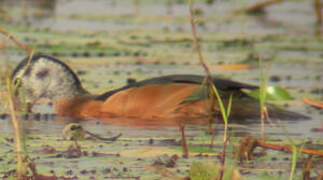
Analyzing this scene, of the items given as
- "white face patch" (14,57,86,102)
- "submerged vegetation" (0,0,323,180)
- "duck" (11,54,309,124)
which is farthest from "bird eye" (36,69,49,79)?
"duck" (11,54,309,124)

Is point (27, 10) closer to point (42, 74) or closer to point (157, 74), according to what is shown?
point (157, 74)

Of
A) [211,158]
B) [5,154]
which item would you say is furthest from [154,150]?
[5,154]

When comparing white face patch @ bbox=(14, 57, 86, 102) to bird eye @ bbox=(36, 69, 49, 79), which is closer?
white face patch @ bbox=(14, 57, 86, 102)

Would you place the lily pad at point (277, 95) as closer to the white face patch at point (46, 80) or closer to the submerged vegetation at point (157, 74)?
the submerged vegetation at point (157, 74)

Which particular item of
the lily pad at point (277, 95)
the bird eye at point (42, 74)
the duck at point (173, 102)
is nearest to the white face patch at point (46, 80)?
the bird eye at point (42, 74)

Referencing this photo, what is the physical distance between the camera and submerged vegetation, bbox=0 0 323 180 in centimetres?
547

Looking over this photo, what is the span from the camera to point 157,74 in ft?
33.9

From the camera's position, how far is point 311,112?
845cm

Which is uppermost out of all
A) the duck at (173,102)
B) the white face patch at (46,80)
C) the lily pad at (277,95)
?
the lily pad at (277,95)

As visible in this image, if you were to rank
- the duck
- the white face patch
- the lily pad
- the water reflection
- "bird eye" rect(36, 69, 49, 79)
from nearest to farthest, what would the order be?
the lily pad → the duck → the white face patch → "bird eye" rect(36, 69, 49, 79) → the water reflection

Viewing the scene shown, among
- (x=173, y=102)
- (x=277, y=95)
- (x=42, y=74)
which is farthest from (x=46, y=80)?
(x=277, y=95)

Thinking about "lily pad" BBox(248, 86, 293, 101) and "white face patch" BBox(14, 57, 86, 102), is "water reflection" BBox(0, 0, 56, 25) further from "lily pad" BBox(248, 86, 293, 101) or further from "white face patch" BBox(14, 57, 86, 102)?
"lily pad" BBox(248, 86, 293, 101)

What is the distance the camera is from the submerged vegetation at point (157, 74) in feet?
18.0

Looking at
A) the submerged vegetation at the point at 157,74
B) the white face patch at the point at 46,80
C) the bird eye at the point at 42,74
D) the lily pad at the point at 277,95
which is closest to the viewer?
the submerged vegetation at the point at 157,74
